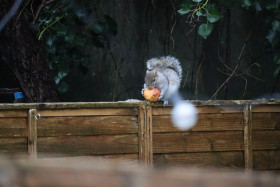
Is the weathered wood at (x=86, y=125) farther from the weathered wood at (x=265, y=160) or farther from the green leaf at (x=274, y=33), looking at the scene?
the green leaf at (x=274, y=33)

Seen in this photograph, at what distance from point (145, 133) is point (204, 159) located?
0.38 meters

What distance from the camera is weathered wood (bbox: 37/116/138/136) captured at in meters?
2.05

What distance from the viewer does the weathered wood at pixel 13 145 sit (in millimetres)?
2016

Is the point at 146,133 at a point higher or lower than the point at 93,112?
lower

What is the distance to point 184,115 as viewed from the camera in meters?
2.16

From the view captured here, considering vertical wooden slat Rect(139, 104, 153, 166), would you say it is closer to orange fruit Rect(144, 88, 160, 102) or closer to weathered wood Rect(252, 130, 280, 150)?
orange fruit Rect(144, 88, 160, 102)

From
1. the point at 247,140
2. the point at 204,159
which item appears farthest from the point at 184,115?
the point at 247,140

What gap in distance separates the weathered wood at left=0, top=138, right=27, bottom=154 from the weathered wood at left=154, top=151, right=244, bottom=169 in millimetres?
715

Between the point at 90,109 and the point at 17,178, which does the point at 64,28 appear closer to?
the point at 90,109

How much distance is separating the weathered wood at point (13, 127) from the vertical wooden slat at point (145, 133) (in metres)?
0.62

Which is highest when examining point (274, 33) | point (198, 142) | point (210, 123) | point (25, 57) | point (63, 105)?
point (274, 33)

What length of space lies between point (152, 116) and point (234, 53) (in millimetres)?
1641

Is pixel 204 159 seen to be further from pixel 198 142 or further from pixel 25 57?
pixel 25 57

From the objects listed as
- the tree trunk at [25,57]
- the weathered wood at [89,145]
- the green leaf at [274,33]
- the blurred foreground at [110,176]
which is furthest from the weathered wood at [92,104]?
the blurred foreground at [110,176]
